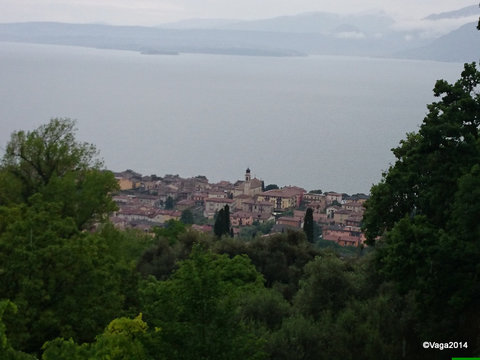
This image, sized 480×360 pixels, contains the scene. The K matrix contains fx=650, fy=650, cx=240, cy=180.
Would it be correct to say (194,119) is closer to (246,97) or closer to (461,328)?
(246,97)

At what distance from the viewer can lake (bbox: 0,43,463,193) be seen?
75.0 metres

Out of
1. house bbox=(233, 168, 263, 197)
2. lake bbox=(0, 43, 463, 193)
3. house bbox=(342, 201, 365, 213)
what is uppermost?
lake bbox=(0, 43, 463, 193)

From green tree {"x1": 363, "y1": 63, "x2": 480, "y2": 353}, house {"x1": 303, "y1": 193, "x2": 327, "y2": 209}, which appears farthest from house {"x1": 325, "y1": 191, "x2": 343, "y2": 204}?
green tree {"x1": 363, "y1": 63, "x2": 480, "y2": 353}

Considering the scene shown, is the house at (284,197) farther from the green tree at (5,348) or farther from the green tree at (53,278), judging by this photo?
the green tree at (5,348)

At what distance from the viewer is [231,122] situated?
102 metres

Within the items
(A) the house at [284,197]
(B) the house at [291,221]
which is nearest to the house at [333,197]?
(A) the house at [284,197]

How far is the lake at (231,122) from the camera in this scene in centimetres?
7500

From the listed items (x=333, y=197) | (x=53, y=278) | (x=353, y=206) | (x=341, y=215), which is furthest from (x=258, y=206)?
(x=53, y=278)

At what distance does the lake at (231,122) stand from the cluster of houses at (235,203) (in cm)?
496

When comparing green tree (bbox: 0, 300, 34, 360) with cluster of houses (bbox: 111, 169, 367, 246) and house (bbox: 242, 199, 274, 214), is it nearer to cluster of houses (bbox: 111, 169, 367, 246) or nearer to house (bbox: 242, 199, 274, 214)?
cluster of houses (bbox: 111, 169, 367, 246)

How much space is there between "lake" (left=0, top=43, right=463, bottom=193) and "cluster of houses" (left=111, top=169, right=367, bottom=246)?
4958 mm

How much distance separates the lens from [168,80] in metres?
173

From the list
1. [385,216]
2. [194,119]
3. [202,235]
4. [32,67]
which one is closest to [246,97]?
[194,119]

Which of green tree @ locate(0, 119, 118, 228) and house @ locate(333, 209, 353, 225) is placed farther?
house @ locate(333, 209, 353, 225)
